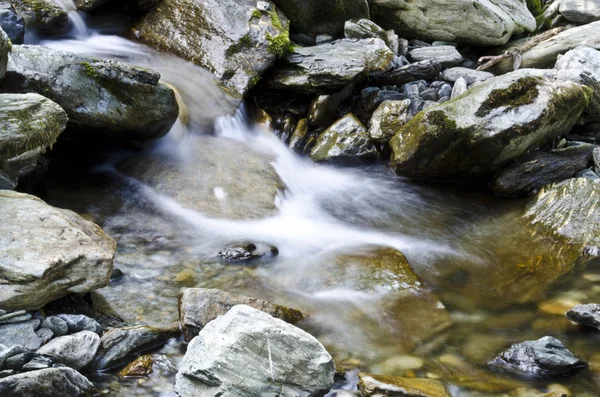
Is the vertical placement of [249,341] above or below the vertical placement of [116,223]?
above

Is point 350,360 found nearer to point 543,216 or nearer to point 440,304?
point 440,304

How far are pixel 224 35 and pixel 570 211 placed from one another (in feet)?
20.5

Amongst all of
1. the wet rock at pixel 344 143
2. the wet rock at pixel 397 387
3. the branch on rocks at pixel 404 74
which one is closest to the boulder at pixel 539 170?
the wet rock at pixel 344 143

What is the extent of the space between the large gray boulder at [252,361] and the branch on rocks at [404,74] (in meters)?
7.28

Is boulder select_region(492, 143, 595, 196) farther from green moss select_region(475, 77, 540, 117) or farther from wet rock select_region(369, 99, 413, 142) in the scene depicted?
wet rock select_region(369, 99, 413, 142)

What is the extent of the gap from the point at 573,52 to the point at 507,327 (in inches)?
246

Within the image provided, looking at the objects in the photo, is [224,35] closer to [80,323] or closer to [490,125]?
[490,125]

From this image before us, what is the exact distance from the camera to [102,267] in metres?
4.21

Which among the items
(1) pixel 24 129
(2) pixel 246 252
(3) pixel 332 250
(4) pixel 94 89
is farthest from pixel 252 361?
(4) pixel 94 89

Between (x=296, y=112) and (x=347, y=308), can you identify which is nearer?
(x=347, y=308)

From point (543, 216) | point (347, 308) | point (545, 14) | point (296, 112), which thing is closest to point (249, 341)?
point (347, 308)

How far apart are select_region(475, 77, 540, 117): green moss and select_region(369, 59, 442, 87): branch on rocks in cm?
240

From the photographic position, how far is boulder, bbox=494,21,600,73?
32.8 ft

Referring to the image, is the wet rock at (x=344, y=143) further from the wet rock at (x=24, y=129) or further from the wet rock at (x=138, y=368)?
the wet rock at (x=138, y=368)
